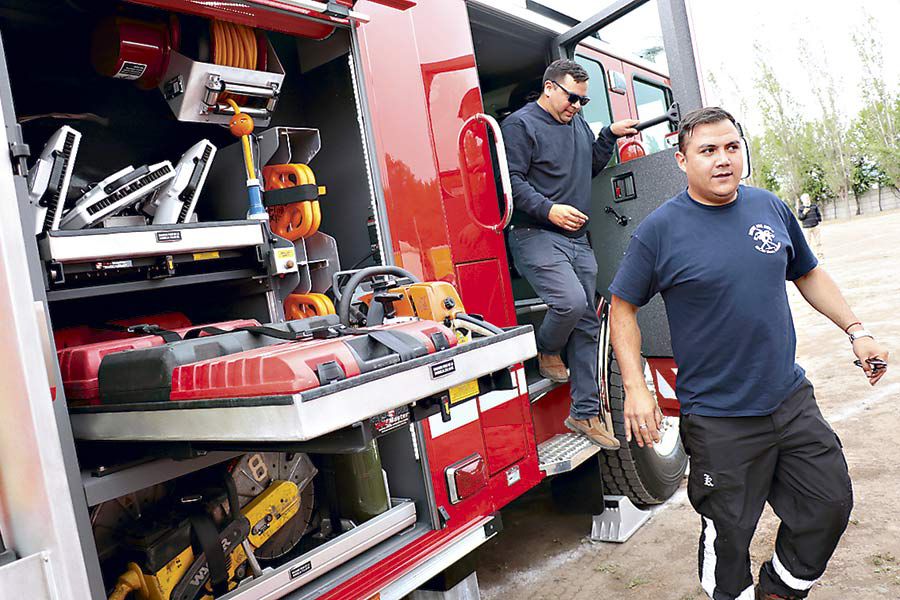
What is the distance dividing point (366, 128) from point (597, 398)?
185cm

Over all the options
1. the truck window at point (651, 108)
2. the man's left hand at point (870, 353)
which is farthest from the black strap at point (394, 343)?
the truck window at point (651, 108)

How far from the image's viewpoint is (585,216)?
3654mm

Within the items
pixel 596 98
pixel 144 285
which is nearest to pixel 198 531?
pixel 144 285

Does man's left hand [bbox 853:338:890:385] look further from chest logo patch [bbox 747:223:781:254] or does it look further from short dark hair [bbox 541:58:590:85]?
short dark hair [bbox 541:58:590:85]

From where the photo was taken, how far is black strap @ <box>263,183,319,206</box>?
9.30 ft

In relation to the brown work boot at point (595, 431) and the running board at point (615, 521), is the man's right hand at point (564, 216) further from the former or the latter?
the running board at point (615, 521)

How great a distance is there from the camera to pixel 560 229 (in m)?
3.73

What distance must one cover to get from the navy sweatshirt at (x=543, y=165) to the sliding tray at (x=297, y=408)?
1.70 meters

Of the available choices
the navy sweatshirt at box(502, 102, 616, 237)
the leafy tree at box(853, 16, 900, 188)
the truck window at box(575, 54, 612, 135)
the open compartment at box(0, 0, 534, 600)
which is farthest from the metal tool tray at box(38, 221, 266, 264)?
the leafy tree at box(853, 16, 900, 188)

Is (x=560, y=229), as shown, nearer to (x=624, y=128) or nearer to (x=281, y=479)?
(x=624, y=128)

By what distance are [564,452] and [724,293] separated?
1.32 meters

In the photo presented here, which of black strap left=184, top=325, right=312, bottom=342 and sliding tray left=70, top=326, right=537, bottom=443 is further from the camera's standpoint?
black strap left=184, top=325, right=312, bottom=342

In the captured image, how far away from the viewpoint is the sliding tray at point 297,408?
151 cm

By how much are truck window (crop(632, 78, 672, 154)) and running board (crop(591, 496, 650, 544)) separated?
237 cm
